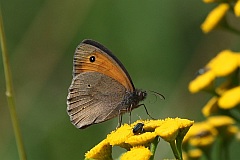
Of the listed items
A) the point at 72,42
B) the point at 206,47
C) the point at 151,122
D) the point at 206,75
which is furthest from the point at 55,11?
the point at 151,122

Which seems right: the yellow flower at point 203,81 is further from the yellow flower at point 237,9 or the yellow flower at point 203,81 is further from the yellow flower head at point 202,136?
the yellow flower at point 237,9

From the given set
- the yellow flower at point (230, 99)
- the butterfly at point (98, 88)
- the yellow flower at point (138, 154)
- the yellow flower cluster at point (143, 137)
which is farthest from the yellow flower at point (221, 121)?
the yellow flower at point (138, 154)

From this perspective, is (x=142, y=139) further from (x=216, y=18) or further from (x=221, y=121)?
(x=216, y=18)

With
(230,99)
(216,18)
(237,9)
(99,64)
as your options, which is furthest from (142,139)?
(216,18)

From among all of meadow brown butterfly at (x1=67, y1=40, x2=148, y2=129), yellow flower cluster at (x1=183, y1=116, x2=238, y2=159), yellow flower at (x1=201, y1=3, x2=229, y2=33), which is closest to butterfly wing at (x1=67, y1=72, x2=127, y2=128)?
meadow brown butterfly at (x1=67, y1=40, x2=148, y2=129)

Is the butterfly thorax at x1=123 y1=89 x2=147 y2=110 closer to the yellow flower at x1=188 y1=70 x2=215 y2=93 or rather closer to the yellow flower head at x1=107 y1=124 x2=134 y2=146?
the yellow flower head at x1=107 y1=124 x2=134 y2=146

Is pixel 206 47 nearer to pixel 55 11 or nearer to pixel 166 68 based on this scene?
pixel 166 68
